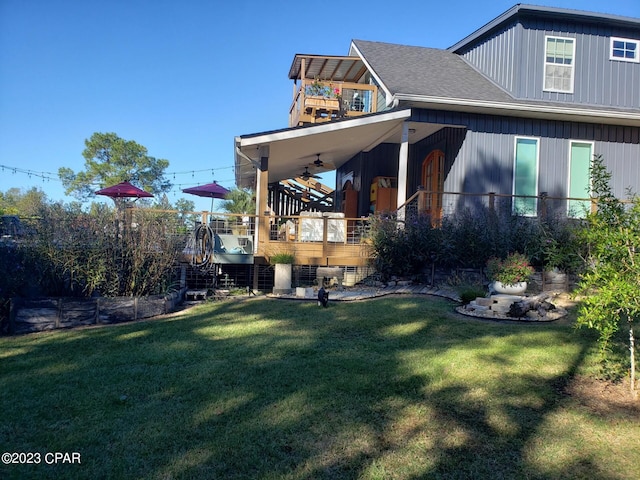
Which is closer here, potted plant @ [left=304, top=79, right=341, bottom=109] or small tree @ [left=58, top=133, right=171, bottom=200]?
potted plant @ [left=304, top=79, right=341, bottom=109]

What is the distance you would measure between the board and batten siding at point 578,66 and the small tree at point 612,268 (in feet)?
30.9

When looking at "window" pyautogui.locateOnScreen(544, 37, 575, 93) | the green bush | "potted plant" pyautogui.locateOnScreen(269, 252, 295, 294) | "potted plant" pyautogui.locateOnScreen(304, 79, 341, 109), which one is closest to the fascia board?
the green bush

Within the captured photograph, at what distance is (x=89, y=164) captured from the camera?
4491cm

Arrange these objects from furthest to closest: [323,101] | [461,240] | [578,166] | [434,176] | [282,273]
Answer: [323,101], [434,176], [578,166], [282,273], [461,240]

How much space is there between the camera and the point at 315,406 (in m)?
3.79

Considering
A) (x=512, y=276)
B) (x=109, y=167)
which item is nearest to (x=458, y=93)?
(x=512, y=276)

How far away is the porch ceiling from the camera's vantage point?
10.7 m

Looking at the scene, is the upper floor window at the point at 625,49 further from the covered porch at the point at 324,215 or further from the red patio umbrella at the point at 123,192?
the red patio umbrella at the point at 123,192

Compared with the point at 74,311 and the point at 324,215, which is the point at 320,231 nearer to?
the point at 324,215

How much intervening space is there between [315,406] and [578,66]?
42.2 feet

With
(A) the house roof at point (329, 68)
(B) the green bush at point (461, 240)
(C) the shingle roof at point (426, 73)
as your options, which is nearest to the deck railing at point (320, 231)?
(B) the green bush at point (461, 240)

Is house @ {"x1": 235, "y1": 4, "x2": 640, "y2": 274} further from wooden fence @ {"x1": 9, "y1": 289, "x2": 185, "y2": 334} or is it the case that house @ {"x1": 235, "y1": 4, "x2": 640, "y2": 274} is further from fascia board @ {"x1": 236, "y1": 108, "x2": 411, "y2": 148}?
wooden fence @ {"x1": 9, "y1": 289, "x2": 185, "y2": 334}

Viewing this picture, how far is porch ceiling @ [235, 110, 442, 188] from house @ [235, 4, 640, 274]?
1.4 inches

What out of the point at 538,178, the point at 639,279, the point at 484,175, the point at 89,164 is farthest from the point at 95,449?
the point at 89,164
